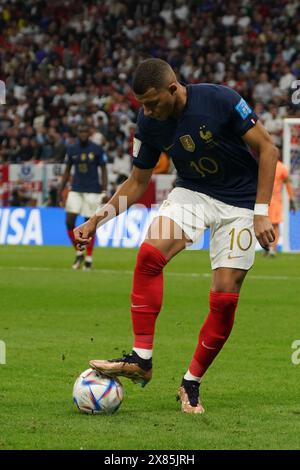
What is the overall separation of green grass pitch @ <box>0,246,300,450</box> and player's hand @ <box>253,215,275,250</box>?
105 centimetres

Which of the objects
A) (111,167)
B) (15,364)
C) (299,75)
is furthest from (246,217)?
(299,75)

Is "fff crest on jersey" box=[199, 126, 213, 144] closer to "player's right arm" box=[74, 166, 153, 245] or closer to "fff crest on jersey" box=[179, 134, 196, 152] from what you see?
"fff crest on jersey" box=[179, 134, 196, 152]

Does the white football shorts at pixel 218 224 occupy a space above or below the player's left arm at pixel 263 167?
below

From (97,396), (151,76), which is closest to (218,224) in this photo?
(151,76)

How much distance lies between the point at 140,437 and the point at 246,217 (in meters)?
1.76

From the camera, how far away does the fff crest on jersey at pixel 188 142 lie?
690cm

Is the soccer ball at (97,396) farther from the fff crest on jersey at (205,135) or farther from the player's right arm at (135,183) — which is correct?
the fff crest on jersey at (205,135)

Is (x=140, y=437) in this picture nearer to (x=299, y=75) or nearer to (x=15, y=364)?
(x=15, y=364)

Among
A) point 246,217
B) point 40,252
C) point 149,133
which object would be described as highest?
point 149,133

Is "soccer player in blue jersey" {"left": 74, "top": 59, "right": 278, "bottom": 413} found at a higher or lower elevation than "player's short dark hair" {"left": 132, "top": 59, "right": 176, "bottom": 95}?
lower

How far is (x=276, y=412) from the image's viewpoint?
6824mm

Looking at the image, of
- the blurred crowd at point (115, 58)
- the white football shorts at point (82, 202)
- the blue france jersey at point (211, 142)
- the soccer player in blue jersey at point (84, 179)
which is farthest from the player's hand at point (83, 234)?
the blurred crowd at point (115, 58)

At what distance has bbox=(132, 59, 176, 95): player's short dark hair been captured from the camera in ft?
21.7

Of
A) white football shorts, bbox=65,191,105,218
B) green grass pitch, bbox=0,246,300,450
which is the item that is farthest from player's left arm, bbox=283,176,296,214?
green grass pitch, bbox=0,246,300,450
